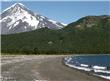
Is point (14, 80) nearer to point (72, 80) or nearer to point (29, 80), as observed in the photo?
point (29, 80)

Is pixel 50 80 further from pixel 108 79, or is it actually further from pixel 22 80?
pixel 108 79

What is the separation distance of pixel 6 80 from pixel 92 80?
1049cm

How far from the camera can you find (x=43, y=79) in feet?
151

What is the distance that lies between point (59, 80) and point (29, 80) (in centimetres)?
375

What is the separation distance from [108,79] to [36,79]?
9.09 metres

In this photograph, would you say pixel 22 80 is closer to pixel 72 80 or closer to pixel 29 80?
pixel 29 80

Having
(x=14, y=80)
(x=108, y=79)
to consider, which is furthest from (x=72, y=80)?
(x=14, y=80)

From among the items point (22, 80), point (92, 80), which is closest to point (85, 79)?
point (92, 80)

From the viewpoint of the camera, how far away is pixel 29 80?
148 ft

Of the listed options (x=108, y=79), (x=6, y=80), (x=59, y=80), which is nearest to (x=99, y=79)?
(x=108, y=79)

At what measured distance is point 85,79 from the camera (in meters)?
45.7

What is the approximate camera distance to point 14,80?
1756 inches

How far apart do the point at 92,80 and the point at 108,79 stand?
2068 millimetres

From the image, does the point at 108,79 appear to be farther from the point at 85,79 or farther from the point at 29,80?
the point at 29,80
